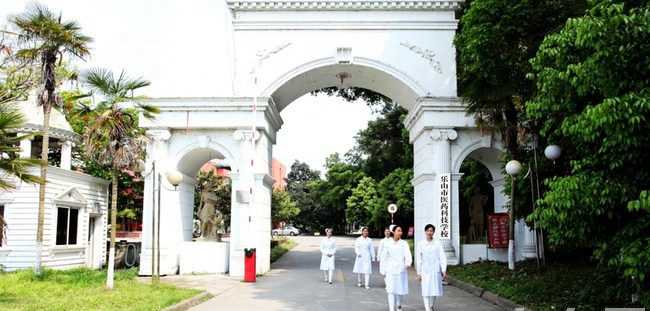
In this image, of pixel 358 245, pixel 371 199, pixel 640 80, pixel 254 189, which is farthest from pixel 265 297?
pixel 371 199

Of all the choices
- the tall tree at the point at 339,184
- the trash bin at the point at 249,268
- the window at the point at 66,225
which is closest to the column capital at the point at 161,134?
the window at the point at 66,225

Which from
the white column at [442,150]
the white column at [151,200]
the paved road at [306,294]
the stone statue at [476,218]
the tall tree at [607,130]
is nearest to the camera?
the tall tree at [607,130]

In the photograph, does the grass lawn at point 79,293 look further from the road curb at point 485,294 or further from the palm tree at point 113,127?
the road curb at point 485,294

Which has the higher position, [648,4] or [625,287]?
[648,4]

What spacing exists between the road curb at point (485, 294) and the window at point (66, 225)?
44.5 ft

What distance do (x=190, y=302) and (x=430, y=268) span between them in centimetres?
476

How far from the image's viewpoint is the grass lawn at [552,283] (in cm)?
979

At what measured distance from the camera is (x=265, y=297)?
498 inches

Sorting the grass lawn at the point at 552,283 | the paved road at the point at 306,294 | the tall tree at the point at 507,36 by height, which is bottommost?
the paved road at the point at 306,294

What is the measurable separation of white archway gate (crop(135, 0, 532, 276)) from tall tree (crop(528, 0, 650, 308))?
10.0 m

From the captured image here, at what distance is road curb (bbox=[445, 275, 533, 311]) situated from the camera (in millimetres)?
10830

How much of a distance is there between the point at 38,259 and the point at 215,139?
20.7ft

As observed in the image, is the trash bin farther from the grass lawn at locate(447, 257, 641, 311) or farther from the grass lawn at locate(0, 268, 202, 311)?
the grass lawn at locate(447, 257, 641, 311)

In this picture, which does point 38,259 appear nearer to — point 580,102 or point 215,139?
point 215,139
